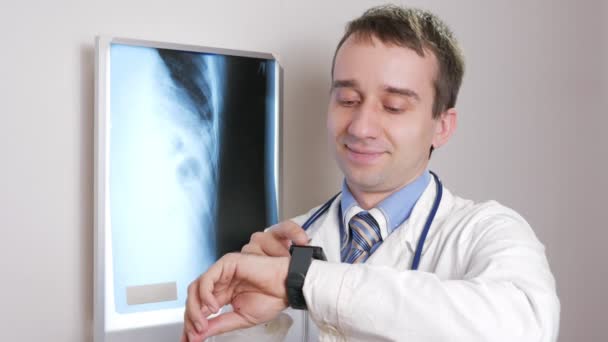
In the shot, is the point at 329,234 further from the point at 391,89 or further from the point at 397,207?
the point at 391,89

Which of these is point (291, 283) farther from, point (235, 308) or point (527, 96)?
point (527, 96)

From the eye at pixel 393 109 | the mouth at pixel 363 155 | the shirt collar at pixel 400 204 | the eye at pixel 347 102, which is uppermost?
the eye at pixel 347 102

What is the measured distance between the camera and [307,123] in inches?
56.8

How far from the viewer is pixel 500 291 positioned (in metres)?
0.70

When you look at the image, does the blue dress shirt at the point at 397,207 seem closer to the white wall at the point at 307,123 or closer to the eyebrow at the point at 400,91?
the eyebrow at the point at 400,91

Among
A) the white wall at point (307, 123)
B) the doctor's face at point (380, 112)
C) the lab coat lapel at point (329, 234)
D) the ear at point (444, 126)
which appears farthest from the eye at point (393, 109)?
the white wall at point (307, 123)

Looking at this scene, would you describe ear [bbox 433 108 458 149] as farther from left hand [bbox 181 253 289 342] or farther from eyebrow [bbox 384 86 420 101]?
left hand [bbox 181 253 289 342]

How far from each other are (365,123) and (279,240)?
261 mm

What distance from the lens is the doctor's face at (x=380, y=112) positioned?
3.22 ft

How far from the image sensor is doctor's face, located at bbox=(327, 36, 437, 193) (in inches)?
38.6

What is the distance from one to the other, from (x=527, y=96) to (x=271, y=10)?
0.92 meters

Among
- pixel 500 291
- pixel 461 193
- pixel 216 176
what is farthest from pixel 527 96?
pixel 500 291

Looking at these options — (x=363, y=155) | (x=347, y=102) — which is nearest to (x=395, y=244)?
(x=363, y=155)

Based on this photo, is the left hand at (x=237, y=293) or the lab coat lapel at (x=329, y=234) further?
the lab coat lapel at (x=329, y=234)
